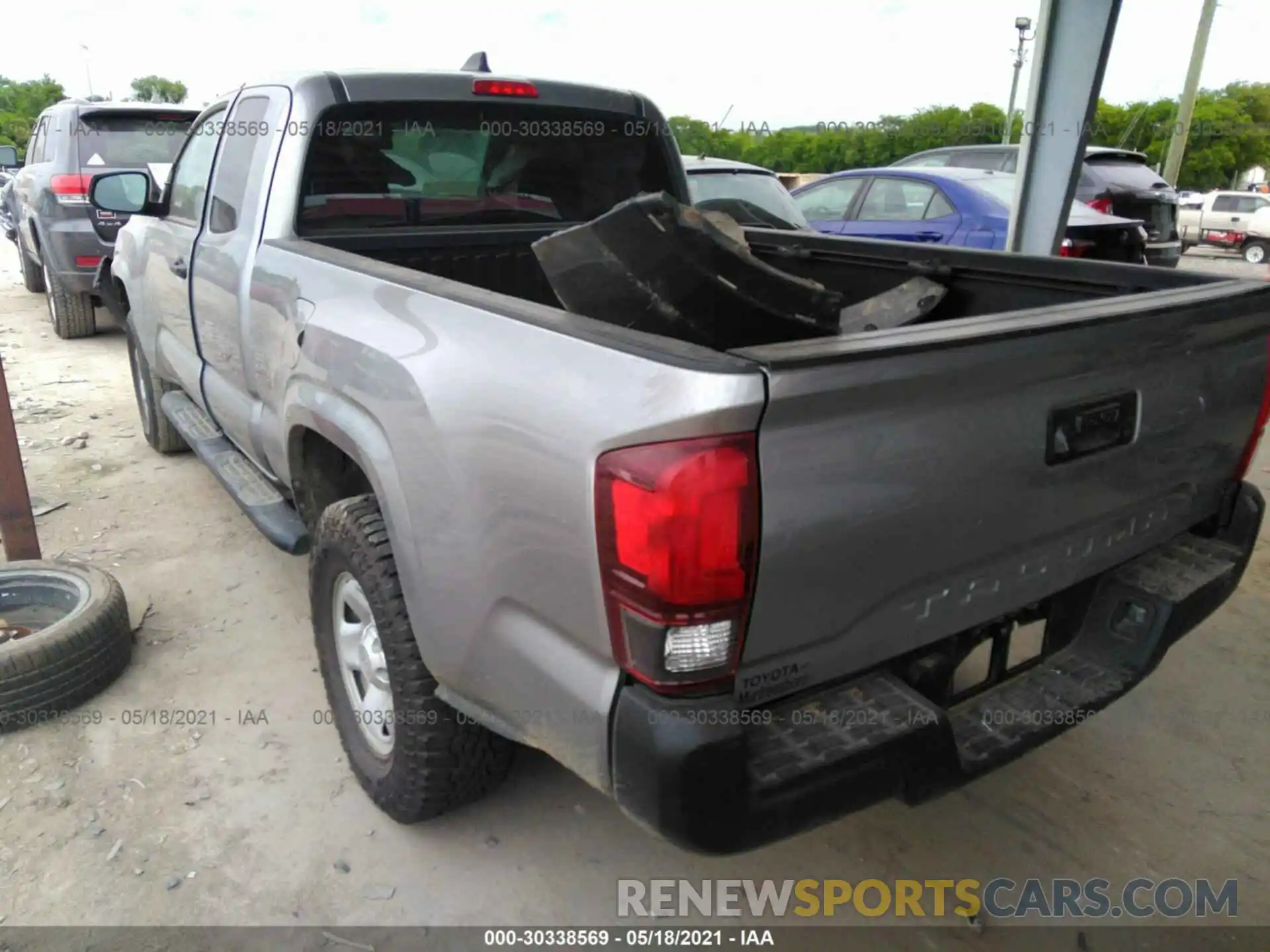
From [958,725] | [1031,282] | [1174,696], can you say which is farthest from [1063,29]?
[958,725]

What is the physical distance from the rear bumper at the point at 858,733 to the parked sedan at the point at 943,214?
545cm

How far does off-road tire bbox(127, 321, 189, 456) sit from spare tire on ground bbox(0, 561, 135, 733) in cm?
180

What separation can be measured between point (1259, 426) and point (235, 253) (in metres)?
3.19

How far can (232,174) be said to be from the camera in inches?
132

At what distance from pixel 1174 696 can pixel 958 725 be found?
1726 mm

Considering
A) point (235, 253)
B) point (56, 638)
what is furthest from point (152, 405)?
point (56, 638)

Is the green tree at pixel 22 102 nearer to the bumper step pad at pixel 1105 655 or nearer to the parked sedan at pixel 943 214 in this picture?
the parked sedan at pixel 943 214

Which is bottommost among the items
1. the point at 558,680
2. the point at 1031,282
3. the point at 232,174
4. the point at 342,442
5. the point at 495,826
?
the point at 495,826

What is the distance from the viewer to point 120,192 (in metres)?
4.12

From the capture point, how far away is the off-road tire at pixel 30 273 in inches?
411

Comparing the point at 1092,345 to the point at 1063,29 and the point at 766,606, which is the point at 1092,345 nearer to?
the point at 766,606

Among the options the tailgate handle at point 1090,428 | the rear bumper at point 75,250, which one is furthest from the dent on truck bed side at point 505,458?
the rear bumper at point 75,250

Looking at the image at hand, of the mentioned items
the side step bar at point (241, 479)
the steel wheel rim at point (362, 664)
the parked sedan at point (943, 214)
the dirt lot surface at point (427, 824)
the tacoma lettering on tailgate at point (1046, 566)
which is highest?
the parked sedan at point (943, 214)

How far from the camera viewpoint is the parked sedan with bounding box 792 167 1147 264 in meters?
7.52
